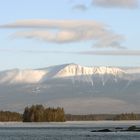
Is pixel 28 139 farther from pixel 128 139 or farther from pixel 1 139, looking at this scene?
pixel 128 139

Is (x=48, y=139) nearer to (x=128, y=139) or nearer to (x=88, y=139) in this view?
(x=88, y=139)

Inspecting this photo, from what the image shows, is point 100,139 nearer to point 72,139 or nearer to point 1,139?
point 72,139

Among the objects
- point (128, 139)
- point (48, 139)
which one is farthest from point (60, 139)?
point (128, 139)

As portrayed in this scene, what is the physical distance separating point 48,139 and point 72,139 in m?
3.65

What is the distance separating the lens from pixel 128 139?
10819cm

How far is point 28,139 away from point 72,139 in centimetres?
684

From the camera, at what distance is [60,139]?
107m

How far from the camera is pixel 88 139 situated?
105438 millimetres

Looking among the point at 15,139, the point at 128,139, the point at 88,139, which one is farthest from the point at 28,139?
the point at 128,139

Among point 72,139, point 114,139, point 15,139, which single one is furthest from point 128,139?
point 15,139

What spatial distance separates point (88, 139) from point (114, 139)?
5157mm

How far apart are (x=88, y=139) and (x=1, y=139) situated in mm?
13759

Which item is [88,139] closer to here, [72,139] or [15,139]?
[72,139]

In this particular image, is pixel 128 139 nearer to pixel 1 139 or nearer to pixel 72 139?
pixel 72 139
